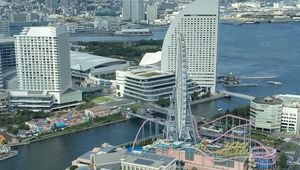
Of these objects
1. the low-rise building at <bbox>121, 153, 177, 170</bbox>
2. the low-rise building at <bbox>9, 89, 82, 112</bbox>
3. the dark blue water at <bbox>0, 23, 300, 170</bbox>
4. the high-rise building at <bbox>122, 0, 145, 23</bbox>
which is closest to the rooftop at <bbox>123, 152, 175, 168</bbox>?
the low-rise building at <bbox>121, 153, 177, 170</bbox>

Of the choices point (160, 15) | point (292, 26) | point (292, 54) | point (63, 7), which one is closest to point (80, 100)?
point (292, 54)

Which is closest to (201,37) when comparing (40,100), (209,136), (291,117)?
(291,117)

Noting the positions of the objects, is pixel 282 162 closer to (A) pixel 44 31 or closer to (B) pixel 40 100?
(B) pixel 40 100

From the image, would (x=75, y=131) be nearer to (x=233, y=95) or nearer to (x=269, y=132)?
(x=269, y=132)

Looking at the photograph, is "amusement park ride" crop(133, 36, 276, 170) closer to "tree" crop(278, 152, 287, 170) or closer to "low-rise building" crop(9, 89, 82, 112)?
"tree" crop(278, 152, 287, 170)

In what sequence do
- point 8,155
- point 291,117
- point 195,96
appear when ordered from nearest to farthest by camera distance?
point 8,155, point 291,117, point 195,96

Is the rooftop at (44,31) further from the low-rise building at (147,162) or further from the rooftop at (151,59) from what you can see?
the low-rise building at (147,162)
